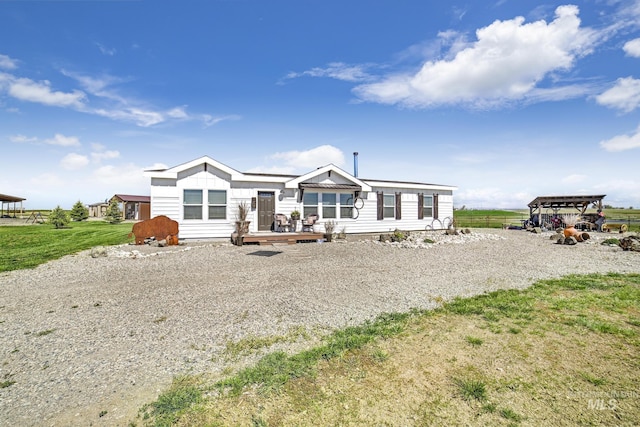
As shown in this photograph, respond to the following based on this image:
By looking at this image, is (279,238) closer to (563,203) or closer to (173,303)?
(173,303)

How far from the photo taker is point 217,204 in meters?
13.9

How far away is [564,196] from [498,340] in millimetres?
22875

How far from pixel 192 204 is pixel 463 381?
13.1 meters

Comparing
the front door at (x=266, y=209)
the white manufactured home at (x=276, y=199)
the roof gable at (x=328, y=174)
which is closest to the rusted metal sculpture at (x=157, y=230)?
the white manufactured home at (x=276, y=199)

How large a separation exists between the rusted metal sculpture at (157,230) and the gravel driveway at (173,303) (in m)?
1.40

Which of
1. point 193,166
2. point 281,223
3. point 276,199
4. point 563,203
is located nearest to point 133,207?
point 193,166

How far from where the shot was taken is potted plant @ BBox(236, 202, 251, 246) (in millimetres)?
12375

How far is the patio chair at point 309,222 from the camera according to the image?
1491cm

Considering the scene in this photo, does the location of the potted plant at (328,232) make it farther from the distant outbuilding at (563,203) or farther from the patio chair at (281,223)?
the distant outbuilding at (563,203)

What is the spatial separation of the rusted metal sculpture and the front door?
3.90 m

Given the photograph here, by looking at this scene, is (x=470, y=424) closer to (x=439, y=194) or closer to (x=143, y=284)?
(x=143, y=284)

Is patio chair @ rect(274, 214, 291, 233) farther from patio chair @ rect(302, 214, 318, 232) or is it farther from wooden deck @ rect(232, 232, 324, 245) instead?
wooden deck @ rect(232, 232, 324, 245)

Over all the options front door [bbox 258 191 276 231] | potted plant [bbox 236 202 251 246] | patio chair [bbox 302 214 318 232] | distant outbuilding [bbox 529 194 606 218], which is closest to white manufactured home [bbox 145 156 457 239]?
front door [bbox 258 191 276 231]

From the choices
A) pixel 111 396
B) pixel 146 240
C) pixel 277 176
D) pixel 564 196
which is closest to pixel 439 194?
pixel 564 196
